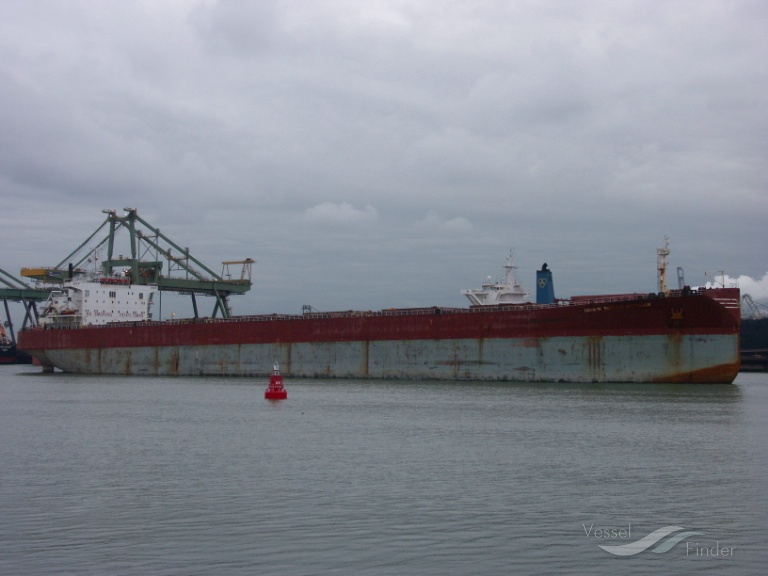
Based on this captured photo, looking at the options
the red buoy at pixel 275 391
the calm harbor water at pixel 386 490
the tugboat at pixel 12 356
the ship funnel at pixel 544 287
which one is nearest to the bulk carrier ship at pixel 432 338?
the ship funnel at pixel 544 287

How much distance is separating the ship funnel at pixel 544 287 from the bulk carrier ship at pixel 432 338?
5 centimetres

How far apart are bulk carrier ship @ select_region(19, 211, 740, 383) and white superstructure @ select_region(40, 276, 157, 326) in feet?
0.22

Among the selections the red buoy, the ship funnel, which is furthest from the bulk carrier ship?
the red buoy

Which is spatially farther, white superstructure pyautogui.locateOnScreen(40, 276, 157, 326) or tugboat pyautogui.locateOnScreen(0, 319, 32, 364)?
tugboat pyautogui.locateOnScreen(0, 319, 32, 364)

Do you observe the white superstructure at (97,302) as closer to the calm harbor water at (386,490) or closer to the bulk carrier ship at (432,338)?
the bulk carrier ship at (432,338)

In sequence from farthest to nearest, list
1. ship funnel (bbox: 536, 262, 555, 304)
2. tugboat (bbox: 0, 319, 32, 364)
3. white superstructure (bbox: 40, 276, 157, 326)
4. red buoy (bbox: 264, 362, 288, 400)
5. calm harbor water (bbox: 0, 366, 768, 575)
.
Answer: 1. tugboat (bbox: 0, 319, 32, 364)
2. white superstructure (bbox: 40, 276, 157, 326)
3. ship funnel (bbox: 536, 262, 555, 304)
4. red buoy (bbox: 264, 362, 288, 400)
5. calm harbor water (bbox: 0, 366, 768, 575)

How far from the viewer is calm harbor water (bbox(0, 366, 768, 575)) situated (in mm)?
8500

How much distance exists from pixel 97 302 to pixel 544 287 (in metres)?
27.0

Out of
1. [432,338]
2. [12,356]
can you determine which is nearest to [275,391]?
[432,338]

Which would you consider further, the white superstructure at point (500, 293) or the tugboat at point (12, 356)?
the tugboat at point (12, 356)

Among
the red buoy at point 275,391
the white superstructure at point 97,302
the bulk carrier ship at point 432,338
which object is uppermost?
the white superstructure at point 97,302

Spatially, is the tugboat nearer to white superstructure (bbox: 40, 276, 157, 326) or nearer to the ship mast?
white superstructure (bbox: 40, 276, 157, 326)

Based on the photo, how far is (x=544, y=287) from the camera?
118 feet

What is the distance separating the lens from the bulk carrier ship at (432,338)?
2920 cm
